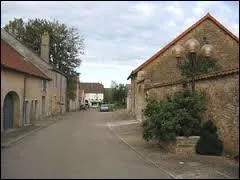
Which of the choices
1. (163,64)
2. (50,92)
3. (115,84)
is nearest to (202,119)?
(163,64)

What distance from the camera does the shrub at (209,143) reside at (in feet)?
50.3

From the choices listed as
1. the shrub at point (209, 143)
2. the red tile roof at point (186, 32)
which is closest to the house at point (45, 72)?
the red tile roof at point (186, 32)

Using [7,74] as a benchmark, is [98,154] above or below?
below

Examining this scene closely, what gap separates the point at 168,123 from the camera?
52.9 ft

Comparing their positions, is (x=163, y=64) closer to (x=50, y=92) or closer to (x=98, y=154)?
(x=50, y=92)

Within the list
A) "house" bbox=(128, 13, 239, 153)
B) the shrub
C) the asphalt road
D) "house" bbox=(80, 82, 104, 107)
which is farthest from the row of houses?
"house" bbox=(80, 82, 104, 107)

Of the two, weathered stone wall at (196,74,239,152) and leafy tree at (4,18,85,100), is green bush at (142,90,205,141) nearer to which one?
weathered stone wall at (196,74,239,152)

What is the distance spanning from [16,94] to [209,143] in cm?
1839

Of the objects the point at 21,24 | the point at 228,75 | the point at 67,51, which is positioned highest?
the point at 21,24

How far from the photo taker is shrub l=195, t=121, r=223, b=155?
1533 cm

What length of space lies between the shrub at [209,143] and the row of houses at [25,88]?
13826 millimetres

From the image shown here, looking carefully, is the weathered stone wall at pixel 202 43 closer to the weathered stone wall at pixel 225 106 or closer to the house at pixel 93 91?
the weathered stone wall at pixel 225 106

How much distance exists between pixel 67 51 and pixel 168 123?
49.4 meters

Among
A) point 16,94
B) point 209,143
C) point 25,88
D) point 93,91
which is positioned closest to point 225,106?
point 209,143
